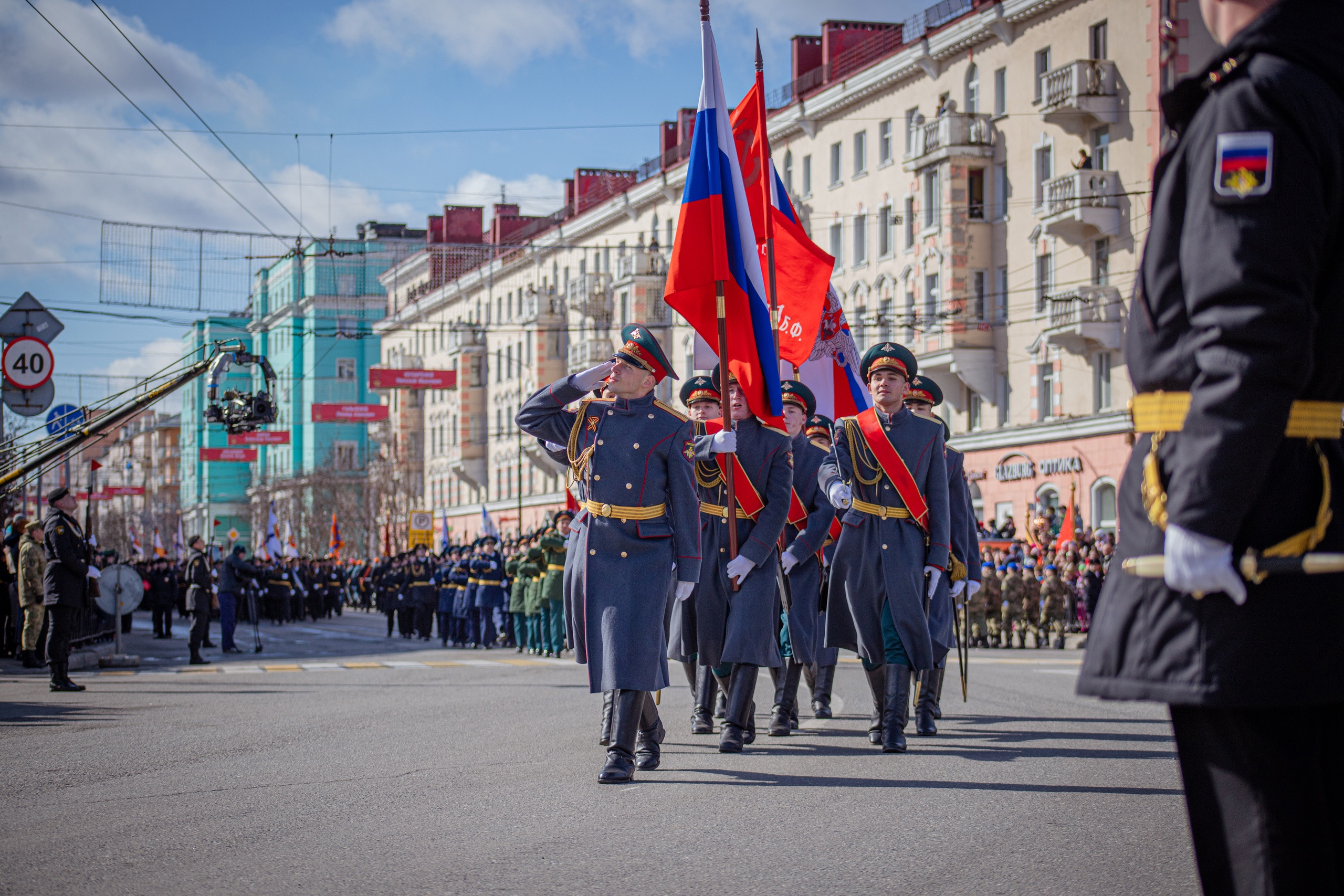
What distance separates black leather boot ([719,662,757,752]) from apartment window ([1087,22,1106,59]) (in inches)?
1270

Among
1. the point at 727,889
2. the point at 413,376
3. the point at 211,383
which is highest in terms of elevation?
the point at 413,376

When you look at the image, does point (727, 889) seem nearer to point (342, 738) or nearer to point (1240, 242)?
point (1240, 242)

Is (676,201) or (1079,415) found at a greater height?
(676,201)

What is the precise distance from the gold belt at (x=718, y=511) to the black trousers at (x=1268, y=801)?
6167 millimetres

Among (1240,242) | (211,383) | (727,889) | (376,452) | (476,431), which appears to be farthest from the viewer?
(376,452)

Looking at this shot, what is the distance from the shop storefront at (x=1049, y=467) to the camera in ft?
120

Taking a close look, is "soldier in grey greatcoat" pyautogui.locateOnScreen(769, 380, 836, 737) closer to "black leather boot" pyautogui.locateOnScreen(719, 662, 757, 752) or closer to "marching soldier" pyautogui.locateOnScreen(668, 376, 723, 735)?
"marching soldier" pyautogui.locateOnScreen(668, 376, 723, 735)

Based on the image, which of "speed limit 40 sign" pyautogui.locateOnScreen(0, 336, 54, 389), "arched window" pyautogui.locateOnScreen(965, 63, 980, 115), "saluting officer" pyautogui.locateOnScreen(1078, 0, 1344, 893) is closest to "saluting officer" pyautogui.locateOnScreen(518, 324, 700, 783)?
"saluting officer" pyautogui.locateOnScreen(1078, 0, 1344, 893)

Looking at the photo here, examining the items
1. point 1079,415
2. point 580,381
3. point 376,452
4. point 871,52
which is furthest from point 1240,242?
point 376,452

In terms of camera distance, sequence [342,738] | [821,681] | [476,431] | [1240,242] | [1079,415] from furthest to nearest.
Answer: [476,431]
[1079,415]
[821,681]
[342,738]
[1240,242]

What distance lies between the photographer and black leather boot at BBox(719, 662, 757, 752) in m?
8.74

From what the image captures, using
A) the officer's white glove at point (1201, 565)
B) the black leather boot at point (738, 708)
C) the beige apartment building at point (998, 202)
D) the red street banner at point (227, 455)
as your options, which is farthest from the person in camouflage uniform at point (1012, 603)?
the red street banner at point (227, 455)

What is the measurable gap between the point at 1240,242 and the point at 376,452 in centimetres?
8580

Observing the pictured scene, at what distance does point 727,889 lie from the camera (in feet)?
16.3
